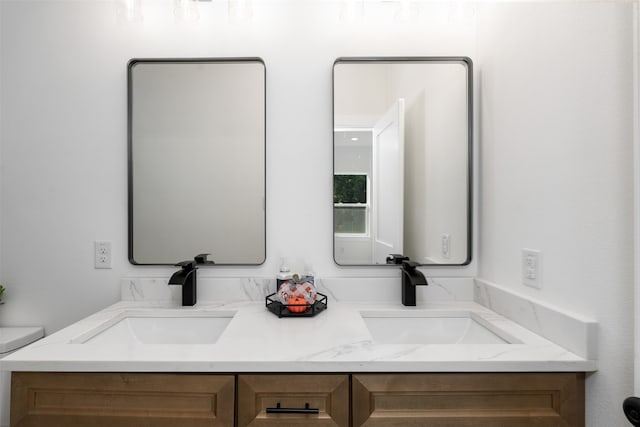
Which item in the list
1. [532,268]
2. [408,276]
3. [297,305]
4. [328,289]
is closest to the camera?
[532,268]

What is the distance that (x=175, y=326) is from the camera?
1369 mm

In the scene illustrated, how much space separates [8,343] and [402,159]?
5.49 feet

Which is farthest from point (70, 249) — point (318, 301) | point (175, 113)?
point (318, 301)

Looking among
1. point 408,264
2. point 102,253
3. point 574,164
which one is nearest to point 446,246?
point 408,264

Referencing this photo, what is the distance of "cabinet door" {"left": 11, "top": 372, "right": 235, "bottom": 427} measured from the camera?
0.92 meters

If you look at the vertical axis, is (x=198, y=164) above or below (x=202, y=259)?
above

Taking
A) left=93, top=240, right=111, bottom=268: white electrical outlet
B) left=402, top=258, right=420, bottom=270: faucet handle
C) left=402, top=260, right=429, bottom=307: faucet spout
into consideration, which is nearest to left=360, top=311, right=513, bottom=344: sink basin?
left=402, top=260, right=429, bottom=307: faucet spout

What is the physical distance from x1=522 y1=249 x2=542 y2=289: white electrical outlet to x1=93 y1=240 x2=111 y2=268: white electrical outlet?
1595 millimetres

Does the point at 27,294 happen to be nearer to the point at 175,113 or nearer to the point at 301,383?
the point at 175,113

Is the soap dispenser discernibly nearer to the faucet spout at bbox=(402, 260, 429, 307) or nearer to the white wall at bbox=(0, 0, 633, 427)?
the white wall at bbox=(0, 0, 633, 427)

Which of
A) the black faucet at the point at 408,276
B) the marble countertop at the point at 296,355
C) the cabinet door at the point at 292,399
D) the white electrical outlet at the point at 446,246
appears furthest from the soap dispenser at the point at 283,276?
the white electrical outlet at the point at 446,246

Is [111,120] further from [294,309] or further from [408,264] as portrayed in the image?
[408,264]

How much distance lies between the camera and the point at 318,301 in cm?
138

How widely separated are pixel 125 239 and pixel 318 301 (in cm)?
86
